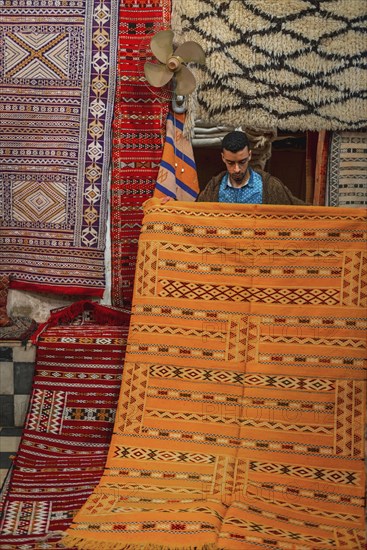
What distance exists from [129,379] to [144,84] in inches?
79.9

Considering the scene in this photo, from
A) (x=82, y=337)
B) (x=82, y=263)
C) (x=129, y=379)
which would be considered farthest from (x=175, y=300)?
(x=82, y=263)

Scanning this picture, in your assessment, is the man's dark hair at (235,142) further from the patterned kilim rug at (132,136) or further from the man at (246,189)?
the patterned kilim rug at (132,136)

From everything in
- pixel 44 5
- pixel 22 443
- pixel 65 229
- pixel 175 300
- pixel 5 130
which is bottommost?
pixel 22 443

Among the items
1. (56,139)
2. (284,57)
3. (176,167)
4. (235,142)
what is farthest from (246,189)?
(56,139)

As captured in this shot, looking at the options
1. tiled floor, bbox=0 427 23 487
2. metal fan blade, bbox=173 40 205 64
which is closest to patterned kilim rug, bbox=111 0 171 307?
metal fan blade, bbox=173 40 205 64

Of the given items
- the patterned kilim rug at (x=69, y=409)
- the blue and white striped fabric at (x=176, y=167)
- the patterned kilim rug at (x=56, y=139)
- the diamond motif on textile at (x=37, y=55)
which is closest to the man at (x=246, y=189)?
the blue and white striped fabric at (x=176, y=167)

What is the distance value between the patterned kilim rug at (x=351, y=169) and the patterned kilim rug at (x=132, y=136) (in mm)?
1171

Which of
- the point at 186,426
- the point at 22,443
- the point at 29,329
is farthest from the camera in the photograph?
the point at 29,329

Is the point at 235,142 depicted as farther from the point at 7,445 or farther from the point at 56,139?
the point at 7,445

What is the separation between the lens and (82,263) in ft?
16.5

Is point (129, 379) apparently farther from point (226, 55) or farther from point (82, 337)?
point (226, 55)

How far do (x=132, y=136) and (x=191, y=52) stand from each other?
660 mm

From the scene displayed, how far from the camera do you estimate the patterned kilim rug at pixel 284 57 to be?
493cm

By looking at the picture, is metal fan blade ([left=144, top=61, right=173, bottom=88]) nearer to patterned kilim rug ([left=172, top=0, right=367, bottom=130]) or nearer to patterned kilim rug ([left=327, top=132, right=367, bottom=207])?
patterned kilim rug ([left=172, top=0, right=367, bottom=130])
